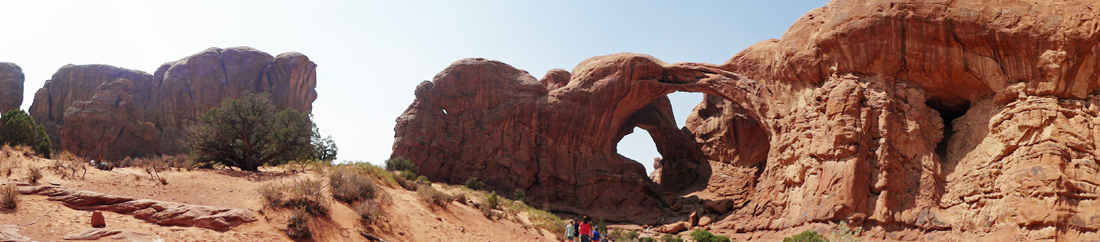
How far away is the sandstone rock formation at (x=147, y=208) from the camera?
1267 centimetres

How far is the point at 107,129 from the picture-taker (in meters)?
34.3

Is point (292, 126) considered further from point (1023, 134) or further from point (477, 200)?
point (1023, 134)

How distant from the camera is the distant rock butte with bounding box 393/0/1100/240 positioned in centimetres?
1973

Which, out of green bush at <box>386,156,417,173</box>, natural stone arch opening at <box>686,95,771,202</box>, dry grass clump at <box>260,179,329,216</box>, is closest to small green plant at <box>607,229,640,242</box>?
natural stone arch opening at <box>686,95,771,202</box>

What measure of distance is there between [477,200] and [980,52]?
1625 cm

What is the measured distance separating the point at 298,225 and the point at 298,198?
3.57 ft

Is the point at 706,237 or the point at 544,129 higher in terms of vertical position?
the point at 544,129

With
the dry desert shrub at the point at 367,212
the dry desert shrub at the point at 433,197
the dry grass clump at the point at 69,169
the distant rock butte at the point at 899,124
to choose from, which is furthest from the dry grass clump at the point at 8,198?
the distant rock butte at the point at 899,124

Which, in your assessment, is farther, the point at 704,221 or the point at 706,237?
the point at 704,221

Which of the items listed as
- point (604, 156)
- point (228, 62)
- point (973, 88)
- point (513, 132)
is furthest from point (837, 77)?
point (228, 62)

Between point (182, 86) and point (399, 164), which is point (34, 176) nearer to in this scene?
point (399, 164)

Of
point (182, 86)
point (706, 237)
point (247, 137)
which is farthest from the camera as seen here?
point (182, 86)

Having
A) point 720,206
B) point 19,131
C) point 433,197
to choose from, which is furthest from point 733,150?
point 19,131

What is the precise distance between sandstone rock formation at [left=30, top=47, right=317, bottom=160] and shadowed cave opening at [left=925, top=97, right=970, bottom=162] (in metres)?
32.2
